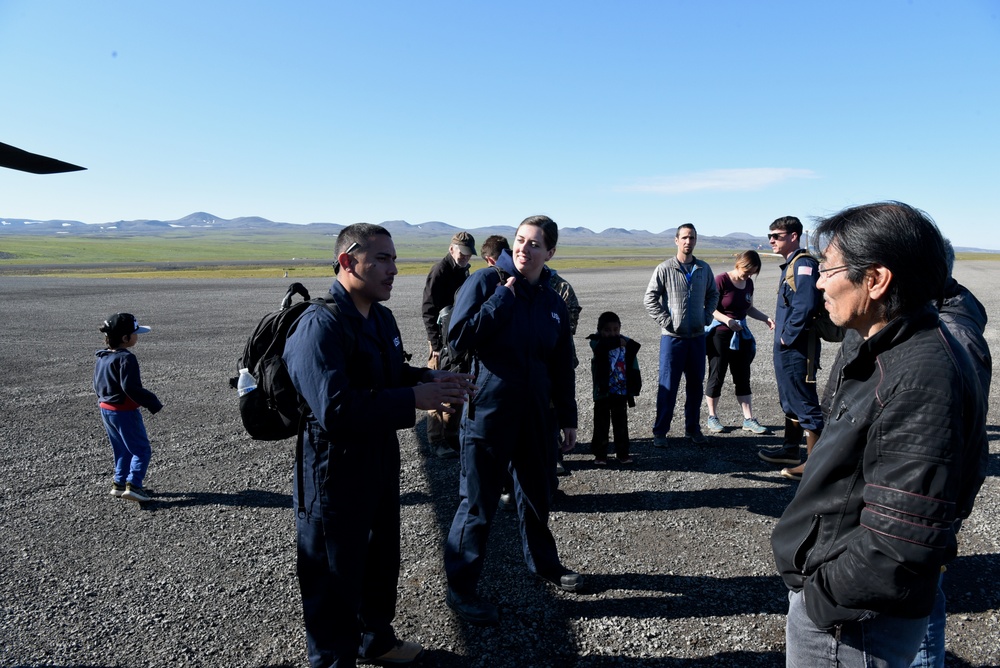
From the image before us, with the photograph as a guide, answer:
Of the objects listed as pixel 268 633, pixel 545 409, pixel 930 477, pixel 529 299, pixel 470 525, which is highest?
pixel 529 299

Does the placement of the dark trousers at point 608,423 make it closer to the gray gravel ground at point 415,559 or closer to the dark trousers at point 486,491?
the gray gravel ground at point 415,559

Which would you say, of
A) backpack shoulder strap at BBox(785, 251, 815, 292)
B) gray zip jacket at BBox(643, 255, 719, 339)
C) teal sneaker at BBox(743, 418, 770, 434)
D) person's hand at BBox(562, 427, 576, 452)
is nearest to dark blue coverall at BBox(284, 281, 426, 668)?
person's hand at BBox(562, 427, 576, 452)

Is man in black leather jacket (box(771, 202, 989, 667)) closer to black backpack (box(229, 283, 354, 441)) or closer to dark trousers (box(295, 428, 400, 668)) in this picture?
dark trousers (box(295, 428, 400, 668))

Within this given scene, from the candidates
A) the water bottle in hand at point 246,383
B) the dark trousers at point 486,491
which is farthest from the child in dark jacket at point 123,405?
the dark trousers at point 486,491

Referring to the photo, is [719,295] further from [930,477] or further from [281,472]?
Answer: [930,477]

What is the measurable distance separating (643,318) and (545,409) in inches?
566

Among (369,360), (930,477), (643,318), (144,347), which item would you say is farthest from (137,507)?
(643,318)

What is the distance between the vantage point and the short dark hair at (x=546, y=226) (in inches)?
150

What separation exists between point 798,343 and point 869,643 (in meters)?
4.11

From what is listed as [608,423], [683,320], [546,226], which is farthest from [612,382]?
[546,226]

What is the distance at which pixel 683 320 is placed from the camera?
645cm

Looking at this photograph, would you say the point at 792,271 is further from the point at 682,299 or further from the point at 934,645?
the point at 934,645

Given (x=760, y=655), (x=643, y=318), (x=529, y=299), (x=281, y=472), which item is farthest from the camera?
(x=643, y=318)

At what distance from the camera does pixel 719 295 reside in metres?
7.09
